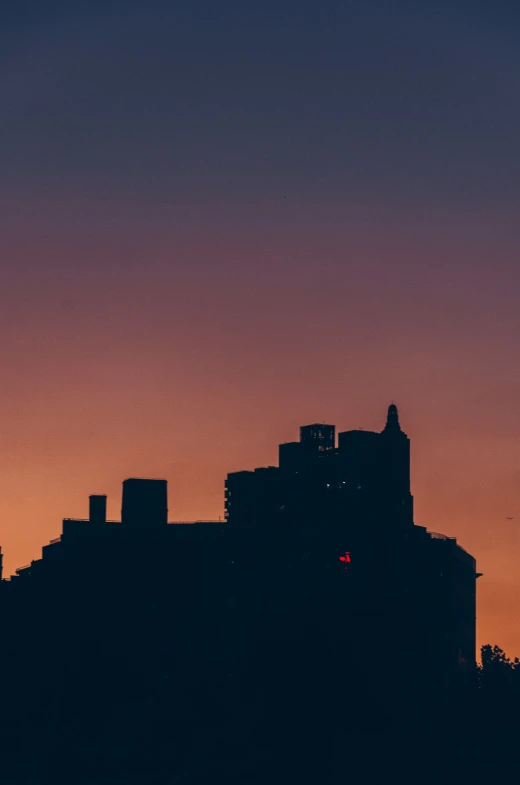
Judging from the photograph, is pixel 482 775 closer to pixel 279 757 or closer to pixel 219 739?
pixel 279 757

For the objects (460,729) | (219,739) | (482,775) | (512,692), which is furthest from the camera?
(219,739)

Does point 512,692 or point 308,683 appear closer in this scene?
point 512,692

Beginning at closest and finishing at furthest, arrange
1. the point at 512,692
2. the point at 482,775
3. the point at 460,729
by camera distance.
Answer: the point at 482,775, the point at 460,729, the point at 512,692

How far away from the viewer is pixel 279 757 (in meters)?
171

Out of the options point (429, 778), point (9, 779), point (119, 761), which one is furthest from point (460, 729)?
point (9, 779)

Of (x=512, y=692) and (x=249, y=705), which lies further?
(x=249, y=705)

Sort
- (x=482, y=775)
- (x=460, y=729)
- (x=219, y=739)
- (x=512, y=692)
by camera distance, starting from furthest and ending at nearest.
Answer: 1. (x=219, y=739)
2. (x=512, y=692)
3. (x=460, y=729)
4. (x=482, y=775)

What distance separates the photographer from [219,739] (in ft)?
614

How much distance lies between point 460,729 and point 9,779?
65149 millimetres

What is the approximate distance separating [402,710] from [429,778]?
3803 centimetres

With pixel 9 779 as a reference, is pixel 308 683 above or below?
above

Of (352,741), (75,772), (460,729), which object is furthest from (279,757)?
(75,772)

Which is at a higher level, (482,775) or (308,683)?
(308,683)

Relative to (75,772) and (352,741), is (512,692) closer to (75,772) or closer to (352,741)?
(352,741)
